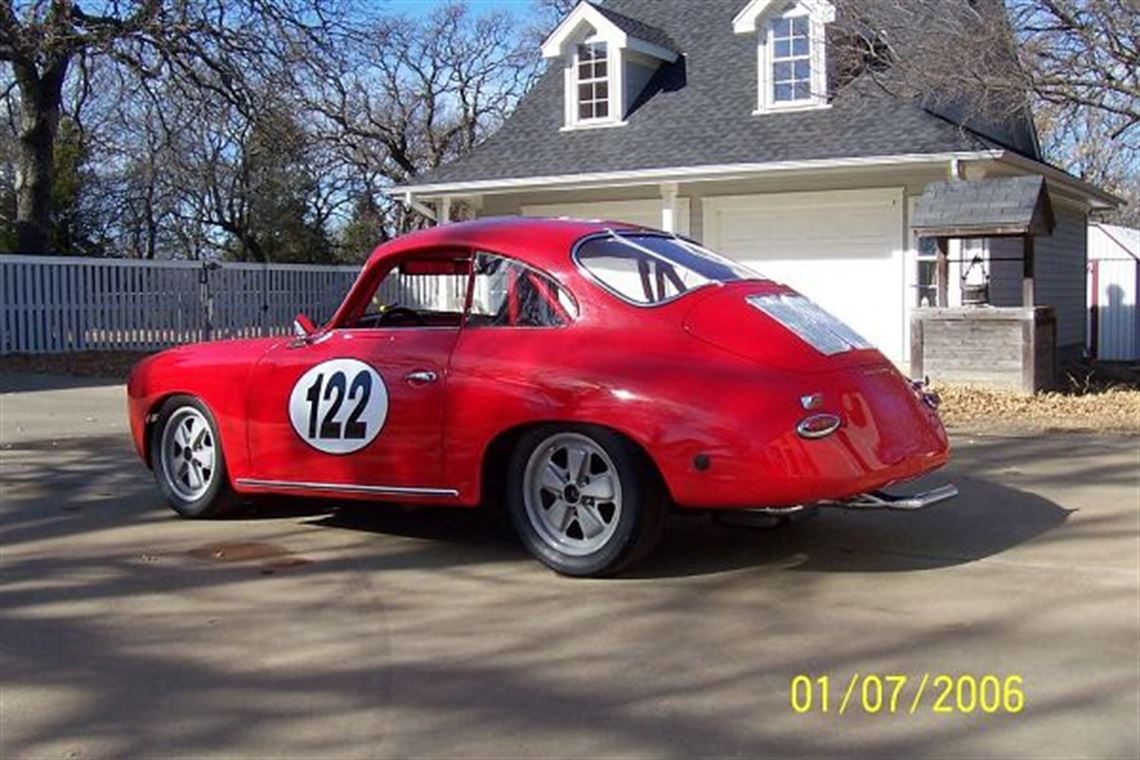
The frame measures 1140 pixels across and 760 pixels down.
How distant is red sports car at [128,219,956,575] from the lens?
5375 millimetres

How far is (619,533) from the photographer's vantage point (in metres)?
5.60

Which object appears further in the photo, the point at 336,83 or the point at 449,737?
the point at 336,83

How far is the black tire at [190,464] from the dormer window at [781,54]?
13328mm

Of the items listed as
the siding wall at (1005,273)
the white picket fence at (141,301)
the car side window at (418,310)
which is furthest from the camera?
the white picket fence at (141,301)

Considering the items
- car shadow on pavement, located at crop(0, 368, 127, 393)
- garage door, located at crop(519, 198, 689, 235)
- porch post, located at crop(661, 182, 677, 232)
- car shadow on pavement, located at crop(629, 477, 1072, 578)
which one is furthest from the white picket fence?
car shadow on pavement, located at crop(629, 477, 1072, 578)

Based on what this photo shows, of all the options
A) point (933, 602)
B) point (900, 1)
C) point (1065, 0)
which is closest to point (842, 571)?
point (933, 602)

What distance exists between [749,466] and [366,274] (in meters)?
2.58

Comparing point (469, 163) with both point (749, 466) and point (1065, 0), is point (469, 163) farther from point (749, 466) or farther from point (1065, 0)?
point (749, 466)

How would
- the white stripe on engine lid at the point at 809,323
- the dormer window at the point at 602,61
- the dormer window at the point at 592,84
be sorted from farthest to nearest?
the dormer window at the point at 592,84 < the dormer window at the point at 602,61 < the white stripe on engine lid at the point at 809,323

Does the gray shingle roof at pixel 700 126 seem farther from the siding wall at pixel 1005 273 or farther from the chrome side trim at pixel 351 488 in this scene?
the chrome side trim at pixel 351 488

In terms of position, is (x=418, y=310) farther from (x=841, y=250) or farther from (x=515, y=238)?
(x=841, y=250)

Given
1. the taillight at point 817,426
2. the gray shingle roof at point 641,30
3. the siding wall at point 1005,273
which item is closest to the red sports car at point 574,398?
the taillight at point 817,426

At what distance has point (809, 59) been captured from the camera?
18391 millimetres

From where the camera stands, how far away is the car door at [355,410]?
6141mm
